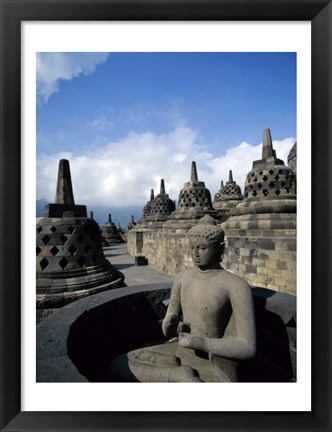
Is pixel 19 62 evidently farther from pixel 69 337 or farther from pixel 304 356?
pixel 304 356

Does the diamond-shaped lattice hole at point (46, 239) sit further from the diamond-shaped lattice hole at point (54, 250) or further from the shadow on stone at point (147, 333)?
the shadow on stone at point (147, 333)

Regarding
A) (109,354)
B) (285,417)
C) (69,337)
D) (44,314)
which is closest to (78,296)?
(44,314)

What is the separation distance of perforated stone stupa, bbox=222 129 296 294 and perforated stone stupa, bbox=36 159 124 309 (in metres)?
3.26

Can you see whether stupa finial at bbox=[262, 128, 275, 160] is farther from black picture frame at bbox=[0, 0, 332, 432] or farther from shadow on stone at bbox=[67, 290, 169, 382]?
shadow on stone at bbox=[67, 290, 169, 382]

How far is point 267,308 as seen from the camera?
86.0 inches

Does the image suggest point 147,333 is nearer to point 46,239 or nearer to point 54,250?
point 54,250

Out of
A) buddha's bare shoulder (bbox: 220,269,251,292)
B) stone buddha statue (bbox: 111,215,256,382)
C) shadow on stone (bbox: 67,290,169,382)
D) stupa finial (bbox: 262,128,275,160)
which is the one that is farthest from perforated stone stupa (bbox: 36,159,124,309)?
stupa finial (bbox: 262,128,275,160)

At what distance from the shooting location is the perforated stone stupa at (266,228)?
15.4 feet

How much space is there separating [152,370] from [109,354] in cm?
98

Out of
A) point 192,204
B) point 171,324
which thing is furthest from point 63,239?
point 192,204

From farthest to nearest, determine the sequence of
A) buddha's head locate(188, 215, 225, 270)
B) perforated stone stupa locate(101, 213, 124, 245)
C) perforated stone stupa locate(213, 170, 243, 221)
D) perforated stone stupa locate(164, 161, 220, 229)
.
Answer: perforated stone stupa locate(101, 213, 124, 245), perforated stone stupa locate(213, 170, 243, 221), perforated stone stupa locate(164, 161, 220, 229), buddha's head locate(188, 215, 225, 270)

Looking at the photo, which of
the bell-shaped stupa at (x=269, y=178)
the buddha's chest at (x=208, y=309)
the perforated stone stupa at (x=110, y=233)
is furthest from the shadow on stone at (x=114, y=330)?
the perforated stone stupa at (x=110, y=233)

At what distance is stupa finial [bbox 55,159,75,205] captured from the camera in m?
3.69

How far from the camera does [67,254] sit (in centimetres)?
337
